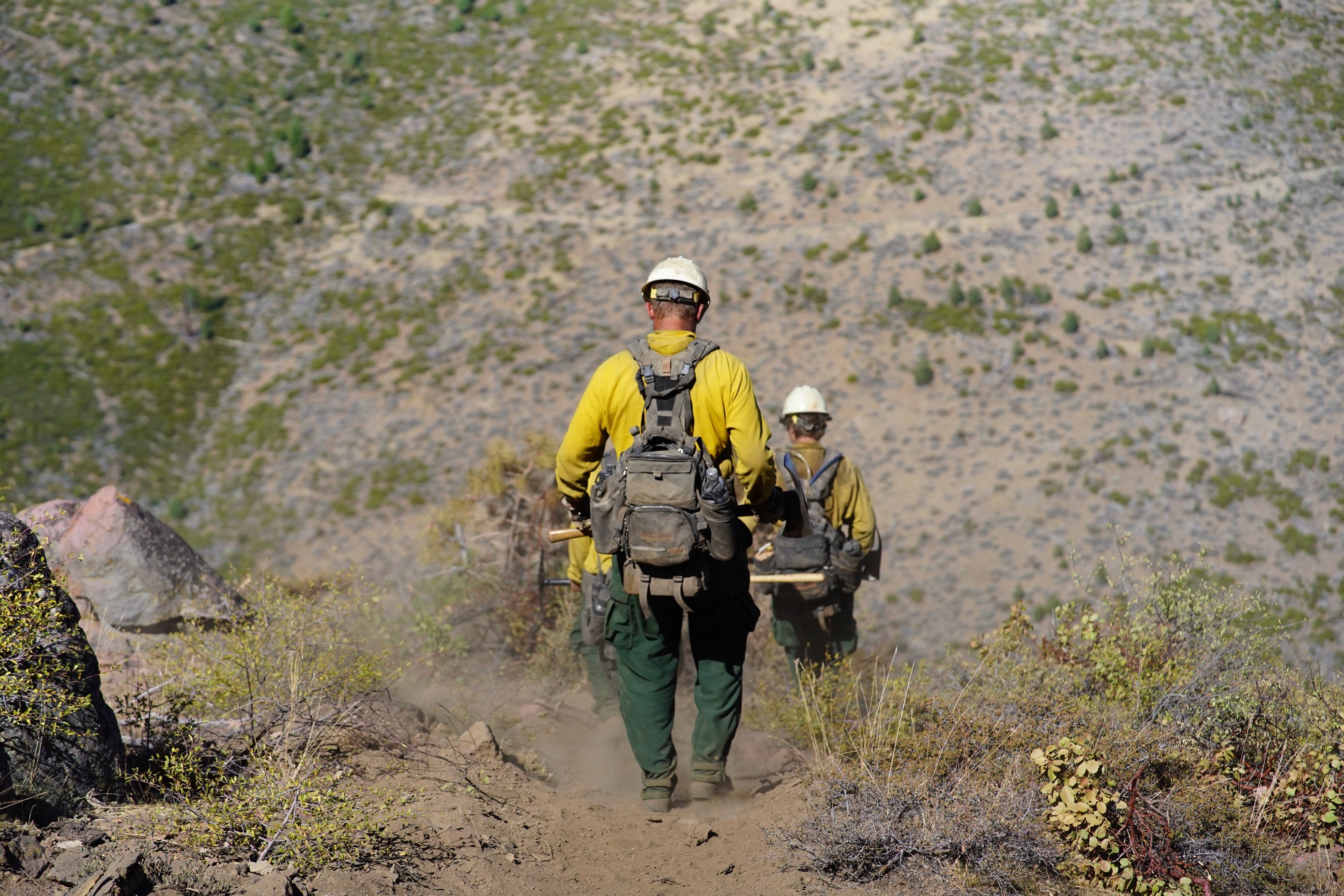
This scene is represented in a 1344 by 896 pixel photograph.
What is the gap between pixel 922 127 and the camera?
948 inches

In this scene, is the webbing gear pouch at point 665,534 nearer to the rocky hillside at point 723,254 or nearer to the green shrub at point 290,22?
the rocky hillside at point 723,254

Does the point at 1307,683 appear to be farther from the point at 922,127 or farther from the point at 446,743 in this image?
the point at 922,127

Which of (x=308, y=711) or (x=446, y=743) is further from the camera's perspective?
(x=446, y=743)

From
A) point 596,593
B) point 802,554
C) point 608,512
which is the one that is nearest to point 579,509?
point 608,512

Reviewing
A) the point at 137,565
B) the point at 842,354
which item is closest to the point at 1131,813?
the point at 137,565

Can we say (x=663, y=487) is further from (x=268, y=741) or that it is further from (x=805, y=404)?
(x=805, y=404)

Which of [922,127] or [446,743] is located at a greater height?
[922,127]

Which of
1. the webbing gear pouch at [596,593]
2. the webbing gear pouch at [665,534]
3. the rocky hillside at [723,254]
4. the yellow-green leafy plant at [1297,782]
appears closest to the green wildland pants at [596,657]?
the webbing gear pouch at [596,593]

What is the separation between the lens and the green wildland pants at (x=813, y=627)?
6887 millimetres

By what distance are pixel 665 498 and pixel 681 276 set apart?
1.05 meters

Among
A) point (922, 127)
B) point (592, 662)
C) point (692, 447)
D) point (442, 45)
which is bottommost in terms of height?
point (592, 662)

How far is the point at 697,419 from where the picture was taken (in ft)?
15.4

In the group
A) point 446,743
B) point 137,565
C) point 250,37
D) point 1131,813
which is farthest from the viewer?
point 250,37

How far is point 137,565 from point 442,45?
78.7 feet
